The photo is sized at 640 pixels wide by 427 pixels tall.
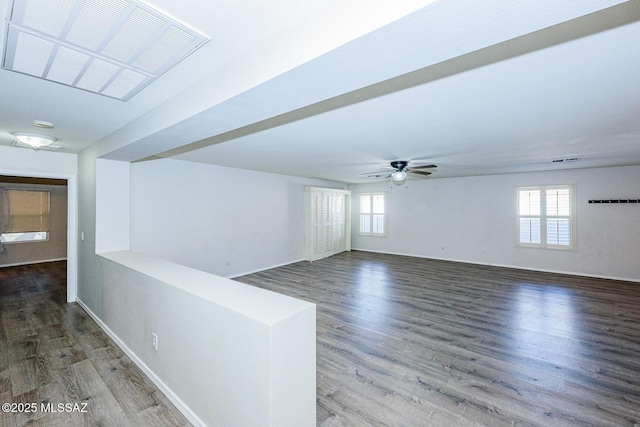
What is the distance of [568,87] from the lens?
188cm

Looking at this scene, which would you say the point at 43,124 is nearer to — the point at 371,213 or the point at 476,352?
the point at 476,352

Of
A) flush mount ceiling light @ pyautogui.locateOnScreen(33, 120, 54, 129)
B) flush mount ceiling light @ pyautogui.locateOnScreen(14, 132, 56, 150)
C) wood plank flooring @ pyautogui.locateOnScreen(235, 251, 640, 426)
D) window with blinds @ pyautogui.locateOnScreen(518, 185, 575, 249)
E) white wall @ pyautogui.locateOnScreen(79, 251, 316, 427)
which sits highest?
flush mount ceiling light @ pyautogui.locateOnScreen(33, 120, 54, 129)

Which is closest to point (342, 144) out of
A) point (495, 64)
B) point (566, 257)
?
point (495, 64)

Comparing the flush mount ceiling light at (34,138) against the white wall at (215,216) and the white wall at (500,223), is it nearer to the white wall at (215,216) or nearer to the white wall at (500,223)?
the white wall at (215,216)

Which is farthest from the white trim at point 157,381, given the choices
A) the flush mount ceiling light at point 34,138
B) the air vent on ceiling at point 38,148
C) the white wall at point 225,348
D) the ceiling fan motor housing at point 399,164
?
the ceiling fan motor housing at point 399,164

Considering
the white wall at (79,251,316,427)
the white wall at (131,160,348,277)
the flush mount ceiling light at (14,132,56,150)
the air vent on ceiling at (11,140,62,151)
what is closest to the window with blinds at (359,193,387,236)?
the white wall at (131,160,348,277)

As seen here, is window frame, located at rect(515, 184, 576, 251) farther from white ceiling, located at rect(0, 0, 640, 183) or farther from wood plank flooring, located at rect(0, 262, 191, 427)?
wood plank flooring, located at rect(0, 262, 191, 427)

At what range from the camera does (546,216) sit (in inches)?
241

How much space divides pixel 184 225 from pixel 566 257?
7748mm

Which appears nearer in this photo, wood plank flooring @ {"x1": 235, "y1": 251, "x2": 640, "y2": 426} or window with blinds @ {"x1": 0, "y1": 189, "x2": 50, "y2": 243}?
wood plank flooring @ {"x1": 235, "y1": 251, "x2": 640, "y2": 426}

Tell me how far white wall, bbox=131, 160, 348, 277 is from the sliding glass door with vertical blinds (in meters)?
0.29

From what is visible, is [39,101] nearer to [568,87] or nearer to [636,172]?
[568,87]

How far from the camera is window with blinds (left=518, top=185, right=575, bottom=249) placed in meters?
5.90

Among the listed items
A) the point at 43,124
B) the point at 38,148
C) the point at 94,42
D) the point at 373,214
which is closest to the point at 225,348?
the point at 94,42
